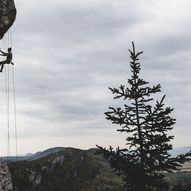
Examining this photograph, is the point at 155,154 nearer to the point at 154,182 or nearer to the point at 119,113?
the point at 154,182

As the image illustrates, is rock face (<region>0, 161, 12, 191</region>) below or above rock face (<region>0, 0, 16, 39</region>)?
below

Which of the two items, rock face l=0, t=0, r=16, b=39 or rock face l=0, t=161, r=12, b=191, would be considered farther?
rock face l=0, t=161, r=12, b=191

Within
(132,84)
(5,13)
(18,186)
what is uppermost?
(5,13)

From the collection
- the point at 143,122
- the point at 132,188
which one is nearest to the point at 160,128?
the point at 143,122

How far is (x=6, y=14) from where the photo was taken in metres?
25.8

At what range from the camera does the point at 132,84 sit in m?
22.4

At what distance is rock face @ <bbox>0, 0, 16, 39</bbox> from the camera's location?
1002 inches

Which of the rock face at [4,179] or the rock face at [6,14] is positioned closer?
the rock face at [6,14]

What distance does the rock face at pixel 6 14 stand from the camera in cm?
2545

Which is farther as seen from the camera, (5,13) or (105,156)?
(5,13)

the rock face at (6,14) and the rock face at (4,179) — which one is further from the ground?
the rock face at (6,14)

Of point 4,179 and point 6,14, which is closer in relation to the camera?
point 6,14

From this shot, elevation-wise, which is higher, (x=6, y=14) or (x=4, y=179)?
(x=6, y=14)

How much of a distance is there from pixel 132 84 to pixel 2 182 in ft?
37.5
